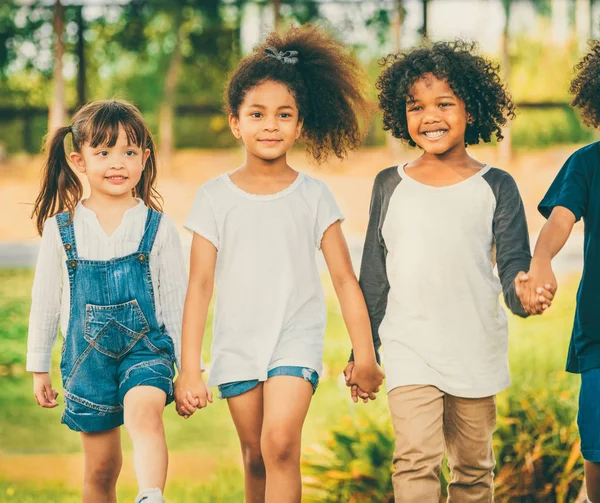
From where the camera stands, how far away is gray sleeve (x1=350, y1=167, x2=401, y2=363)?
11.5 ft

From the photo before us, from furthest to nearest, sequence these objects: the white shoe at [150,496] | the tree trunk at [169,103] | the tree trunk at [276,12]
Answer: the tree trunk at [169,103]
the tree trunk at [276,12]
the white shoe at [150,496]

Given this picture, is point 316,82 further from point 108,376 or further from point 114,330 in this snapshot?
point 108,376

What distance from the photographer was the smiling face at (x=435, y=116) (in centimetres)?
345

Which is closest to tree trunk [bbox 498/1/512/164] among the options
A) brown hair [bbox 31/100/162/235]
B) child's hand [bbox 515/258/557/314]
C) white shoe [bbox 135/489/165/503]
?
brown hair [bbox 31/100/162/235]

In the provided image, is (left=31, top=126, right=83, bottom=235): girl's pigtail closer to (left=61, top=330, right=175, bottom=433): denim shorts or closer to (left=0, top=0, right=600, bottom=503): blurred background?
(left=61, top=330, right=175, bottom=433): denim shorts

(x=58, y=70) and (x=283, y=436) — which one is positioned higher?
(x=58, y=70)

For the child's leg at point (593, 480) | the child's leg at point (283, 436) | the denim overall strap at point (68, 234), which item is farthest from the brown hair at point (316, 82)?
the child's leg at point (593, 480)

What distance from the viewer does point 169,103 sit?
1120 cm

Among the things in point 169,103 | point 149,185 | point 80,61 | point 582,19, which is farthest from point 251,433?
point 582,19

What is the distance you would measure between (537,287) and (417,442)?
0.67m

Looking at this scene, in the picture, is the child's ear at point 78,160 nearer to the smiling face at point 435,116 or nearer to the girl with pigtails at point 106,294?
the girl with pigtails at point 106,294

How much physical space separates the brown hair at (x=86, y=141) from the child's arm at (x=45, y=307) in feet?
0.49

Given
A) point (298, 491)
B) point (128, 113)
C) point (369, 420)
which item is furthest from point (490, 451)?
point (128, 113)

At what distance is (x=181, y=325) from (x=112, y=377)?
288mm
